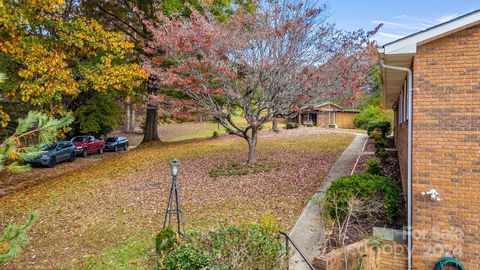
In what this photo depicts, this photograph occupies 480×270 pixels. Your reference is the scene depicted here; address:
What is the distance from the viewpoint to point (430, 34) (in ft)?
20.2

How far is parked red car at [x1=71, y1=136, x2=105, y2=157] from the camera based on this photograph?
23.2 meters

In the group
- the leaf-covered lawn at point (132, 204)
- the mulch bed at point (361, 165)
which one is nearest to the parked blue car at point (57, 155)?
the leaf-covered lawn at point (132, 204)

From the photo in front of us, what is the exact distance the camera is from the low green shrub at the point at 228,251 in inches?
199

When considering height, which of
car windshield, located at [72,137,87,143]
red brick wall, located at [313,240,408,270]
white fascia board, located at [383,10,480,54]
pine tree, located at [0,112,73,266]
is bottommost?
red brick wall, located at [313,240,408,270]

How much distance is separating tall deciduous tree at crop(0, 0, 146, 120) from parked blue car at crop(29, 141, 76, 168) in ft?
15.8

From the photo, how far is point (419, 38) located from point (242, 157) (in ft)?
35.8

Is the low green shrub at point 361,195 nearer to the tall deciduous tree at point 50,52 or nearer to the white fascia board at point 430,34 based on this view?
the white fascia board at point 430,34

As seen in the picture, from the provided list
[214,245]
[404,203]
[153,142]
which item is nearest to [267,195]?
[404,203]

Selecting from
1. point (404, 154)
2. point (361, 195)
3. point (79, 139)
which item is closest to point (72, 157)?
point (79, 139)

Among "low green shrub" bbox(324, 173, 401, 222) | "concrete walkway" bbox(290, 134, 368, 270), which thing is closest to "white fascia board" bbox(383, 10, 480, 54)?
"low green shrub" bbox(324, 173, 401, 222)

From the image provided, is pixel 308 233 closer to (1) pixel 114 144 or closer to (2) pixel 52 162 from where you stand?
(2) pixel 52 162

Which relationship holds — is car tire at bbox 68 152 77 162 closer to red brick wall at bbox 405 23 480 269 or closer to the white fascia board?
the white fascia board

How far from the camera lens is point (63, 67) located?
13461 millimetres

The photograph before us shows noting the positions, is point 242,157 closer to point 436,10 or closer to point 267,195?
point 267,195
